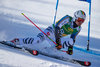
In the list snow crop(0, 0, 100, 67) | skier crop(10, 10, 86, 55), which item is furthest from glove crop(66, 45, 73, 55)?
snow crop(0, 0, 100, 67)

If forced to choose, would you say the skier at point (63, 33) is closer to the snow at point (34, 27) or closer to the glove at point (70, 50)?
the glove at point (70, 50)

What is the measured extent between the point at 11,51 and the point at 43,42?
0.77m

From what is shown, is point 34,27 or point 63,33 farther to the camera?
point 34,27

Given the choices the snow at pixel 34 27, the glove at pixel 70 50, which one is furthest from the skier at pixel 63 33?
the snow at pixel 34 27

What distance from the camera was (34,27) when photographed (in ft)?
15.0

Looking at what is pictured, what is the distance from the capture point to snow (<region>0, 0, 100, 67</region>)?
3.05 m

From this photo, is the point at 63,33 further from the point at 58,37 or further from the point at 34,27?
the point at 34,27

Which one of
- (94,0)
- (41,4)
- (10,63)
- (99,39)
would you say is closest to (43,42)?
(10,63)

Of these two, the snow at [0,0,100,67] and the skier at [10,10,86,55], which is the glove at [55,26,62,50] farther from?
the snow at [0,0,100,67]

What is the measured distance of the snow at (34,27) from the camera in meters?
3.05

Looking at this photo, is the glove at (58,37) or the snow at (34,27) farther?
the glove at (58,37)

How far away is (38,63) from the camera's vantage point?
9.86 ft

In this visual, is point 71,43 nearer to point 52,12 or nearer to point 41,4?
point 52,12

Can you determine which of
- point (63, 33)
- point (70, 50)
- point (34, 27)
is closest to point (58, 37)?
point (63, 33)
